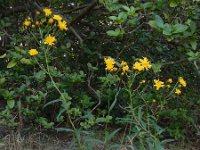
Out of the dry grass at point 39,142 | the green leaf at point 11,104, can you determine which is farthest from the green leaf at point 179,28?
the green leaf at point 11,104

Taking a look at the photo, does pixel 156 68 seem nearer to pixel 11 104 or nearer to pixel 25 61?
pixel 25 61

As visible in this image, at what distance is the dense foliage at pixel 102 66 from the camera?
8.78ft

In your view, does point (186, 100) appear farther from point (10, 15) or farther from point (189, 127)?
point (10, 15)

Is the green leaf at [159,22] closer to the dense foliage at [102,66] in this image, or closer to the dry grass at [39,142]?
the dense foliage at [102,66]

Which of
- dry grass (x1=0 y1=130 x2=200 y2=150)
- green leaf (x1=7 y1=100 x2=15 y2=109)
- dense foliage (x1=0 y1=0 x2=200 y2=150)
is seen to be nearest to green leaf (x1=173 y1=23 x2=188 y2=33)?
dense foliage (x1=0 y1=0 x2=200 y2=150)

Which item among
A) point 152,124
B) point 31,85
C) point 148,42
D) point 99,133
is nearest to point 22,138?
point 31,85

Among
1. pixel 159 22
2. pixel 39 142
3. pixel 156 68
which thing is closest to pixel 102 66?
pixel 156 68

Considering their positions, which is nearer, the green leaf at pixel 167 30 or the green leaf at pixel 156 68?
the green leaf at pixel 167 30

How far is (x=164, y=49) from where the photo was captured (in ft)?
10.9

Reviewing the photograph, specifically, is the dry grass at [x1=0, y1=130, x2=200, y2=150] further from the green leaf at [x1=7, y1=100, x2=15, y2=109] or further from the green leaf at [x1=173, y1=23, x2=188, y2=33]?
the green leaf at [x1=173, y1=23, x2=188, y2=33]

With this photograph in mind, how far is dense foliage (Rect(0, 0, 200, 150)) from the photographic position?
8.78 feet

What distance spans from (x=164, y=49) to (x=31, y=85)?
41.4 inches

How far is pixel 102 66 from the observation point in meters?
3.37

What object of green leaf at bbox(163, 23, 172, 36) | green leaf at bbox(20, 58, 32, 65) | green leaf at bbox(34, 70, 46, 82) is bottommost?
green leaf at bbox(34, 70, 46, 82)
